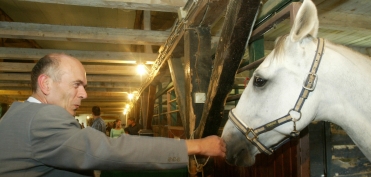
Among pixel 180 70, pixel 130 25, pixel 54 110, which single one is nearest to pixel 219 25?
pixel 180 70

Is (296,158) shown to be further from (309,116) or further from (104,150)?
(104,150)

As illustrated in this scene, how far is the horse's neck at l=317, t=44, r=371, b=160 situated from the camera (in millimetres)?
1580

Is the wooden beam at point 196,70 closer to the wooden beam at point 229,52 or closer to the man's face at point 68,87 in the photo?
the wooden beam at point 229,52

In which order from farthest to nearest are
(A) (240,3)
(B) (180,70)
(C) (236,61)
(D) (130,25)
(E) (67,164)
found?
(D) (130,25), (B) (180,70), (C) (236,61), (A) (240,3), (E) (67,164)

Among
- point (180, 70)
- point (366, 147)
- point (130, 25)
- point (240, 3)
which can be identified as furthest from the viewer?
point (130, 25)

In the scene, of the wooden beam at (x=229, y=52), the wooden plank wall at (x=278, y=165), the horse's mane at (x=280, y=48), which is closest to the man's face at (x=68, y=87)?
the wooden beam at (x=229, y=52)

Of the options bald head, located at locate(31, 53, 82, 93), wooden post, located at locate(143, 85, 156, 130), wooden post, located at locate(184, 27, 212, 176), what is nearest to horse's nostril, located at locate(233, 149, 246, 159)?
wooden post, located at locate(184, 27, 212, 176)

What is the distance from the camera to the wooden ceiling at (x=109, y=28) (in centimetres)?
396

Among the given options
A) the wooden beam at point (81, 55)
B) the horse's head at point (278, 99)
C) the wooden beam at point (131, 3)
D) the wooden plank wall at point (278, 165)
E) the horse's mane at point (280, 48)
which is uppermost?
the wooden beam at point (131, 3)

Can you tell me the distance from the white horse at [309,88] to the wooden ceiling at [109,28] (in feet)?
3.42

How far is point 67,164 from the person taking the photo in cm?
133

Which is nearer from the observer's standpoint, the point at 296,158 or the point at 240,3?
the point at 240,3

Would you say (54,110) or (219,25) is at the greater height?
(219,25)

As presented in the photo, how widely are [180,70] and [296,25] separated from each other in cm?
242
